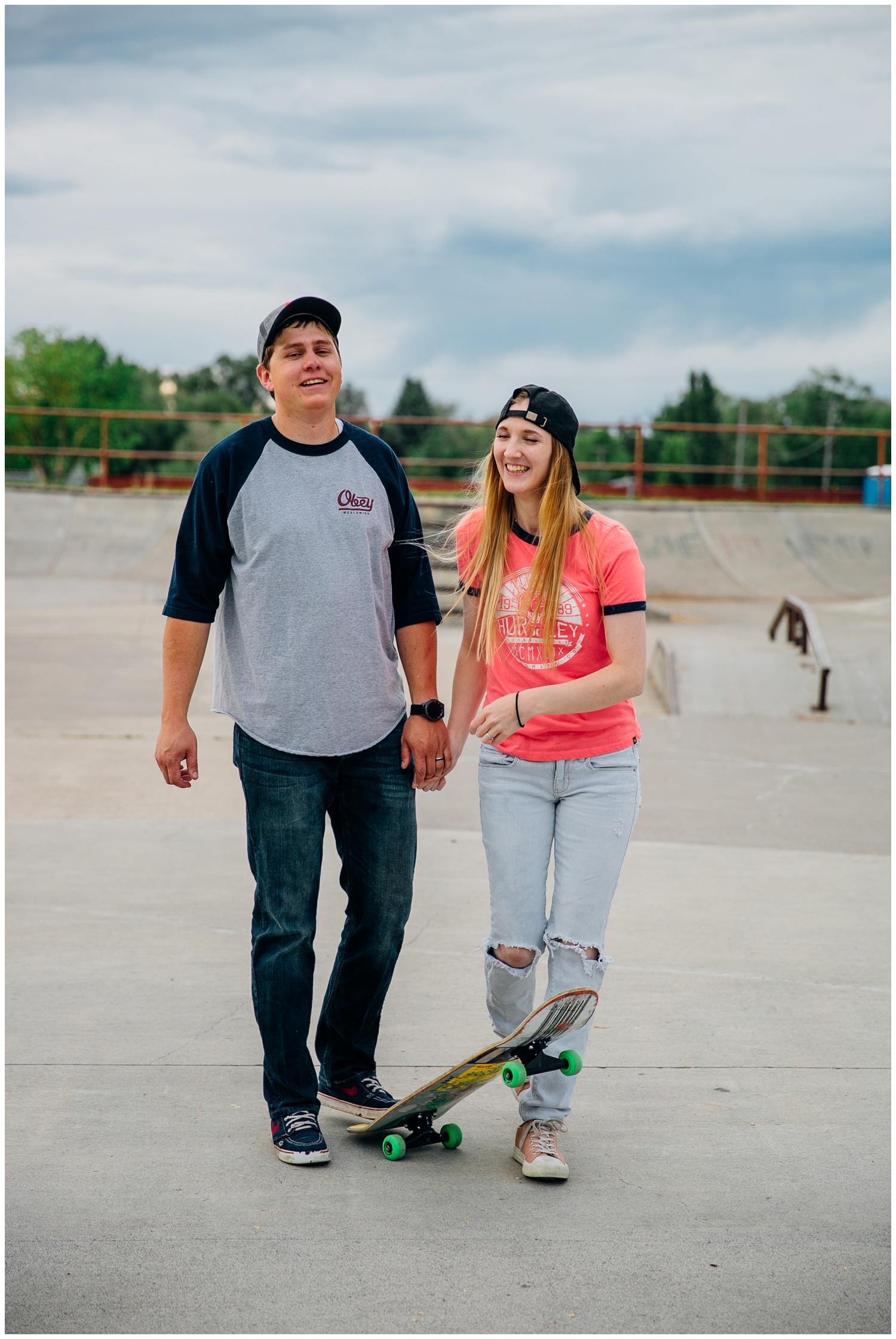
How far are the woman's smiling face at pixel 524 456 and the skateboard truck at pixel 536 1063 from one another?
1349mm

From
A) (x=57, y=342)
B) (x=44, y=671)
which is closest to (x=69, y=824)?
(x=44, y=671)

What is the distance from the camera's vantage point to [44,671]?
36.1 ft

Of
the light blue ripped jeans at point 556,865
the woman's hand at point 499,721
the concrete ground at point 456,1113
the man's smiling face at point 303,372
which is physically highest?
the man's smiling face at point 303,372

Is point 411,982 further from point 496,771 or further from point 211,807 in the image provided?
point 211,807

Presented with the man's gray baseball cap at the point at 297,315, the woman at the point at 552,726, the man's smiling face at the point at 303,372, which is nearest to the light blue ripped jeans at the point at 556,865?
the woman at the point at 552,726

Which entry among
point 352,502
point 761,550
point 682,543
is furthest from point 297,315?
point 761,550

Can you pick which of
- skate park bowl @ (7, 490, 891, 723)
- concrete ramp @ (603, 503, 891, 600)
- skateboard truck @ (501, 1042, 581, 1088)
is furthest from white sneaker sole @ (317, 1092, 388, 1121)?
concrete ramp @ (603, 503, 891, 600)

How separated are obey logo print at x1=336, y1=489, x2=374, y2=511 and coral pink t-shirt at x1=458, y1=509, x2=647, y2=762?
1.25 feet

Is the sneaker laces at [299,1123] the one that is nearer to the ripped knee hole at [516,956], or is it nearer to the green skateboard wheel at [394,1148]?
the green skateboard wheel at [394,1148]

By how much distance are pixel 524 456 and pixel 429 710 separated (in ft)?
2.26

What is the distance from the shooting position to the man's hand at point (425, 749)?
310cm

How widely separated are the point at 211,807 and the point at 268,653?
3.84 metres

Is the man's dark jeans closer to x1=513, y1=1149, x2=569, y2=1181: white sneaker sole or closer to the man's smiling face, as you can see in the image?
x1=513, y1=1149, x2=569, y2=1181: white sneaker sole

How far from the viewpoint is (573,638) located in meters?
2.97
